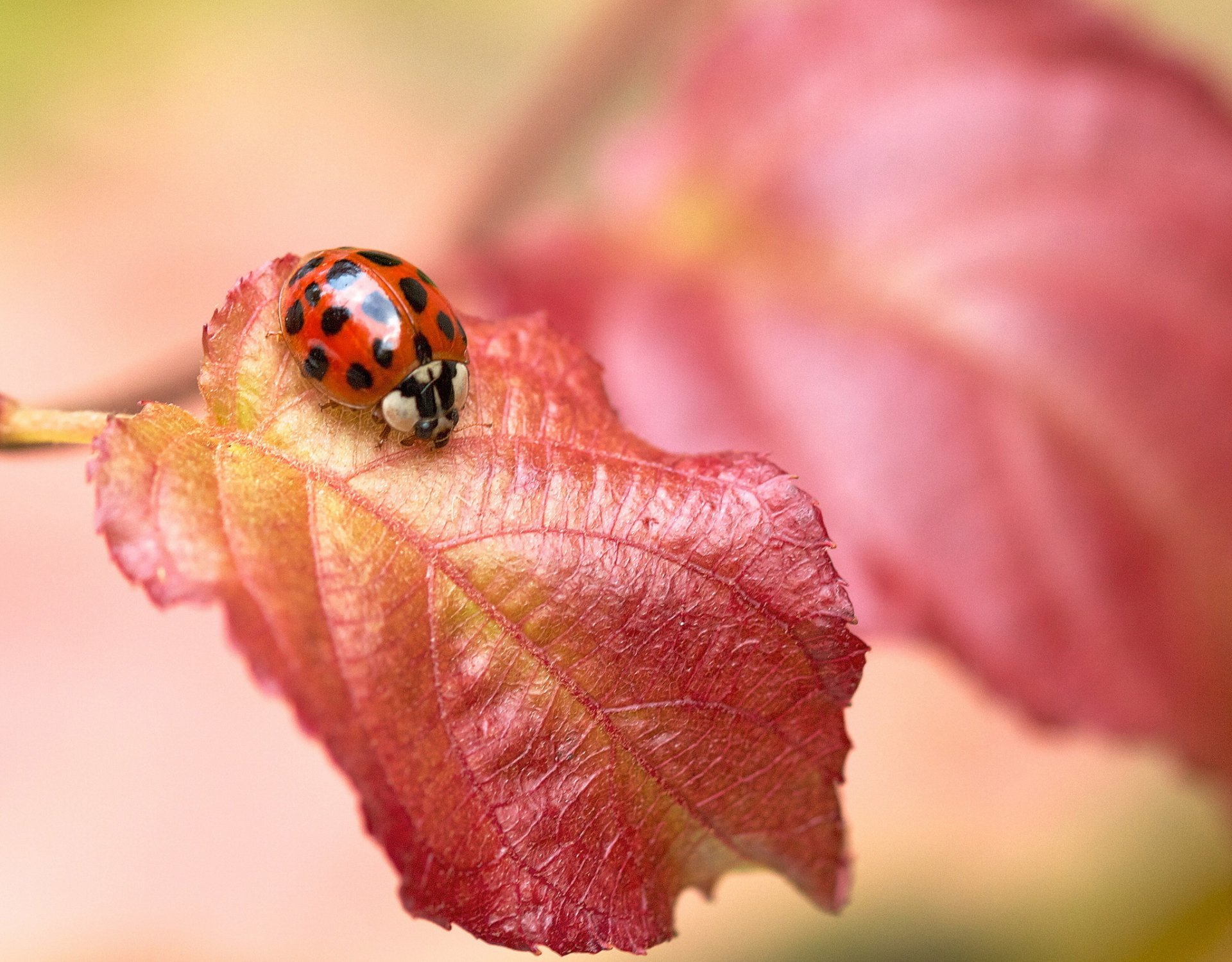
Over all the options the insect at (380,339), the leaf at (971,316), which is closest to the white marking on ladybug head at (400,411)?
the insect at (380,339)

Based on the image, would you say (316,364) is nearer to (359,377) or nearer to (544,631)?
(359,377)

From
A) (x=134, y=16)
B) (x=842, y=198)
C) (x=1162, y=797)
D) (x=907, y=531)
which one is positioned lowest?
(x=1162, y=797)

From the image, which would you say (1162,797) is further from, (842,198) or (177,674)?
(177,674)

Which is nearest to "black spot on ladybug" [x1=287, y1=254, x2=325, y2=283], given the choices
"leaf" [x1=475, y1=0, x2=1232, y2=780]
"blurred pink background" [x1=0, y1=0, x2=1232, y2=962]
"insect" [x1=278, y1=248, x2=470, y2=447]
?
"insect" [x1=278, y1=248, x2=470, y2=447]

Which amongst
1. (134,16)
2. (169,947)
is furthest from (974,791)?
(134,16)

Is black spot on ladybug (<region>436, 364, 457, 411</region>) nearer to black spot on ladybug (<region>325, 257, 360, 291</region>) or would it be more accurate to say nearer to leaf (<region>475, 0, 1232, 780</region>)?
black spot on ladybug (<region>325, 257, 360, 291</region>)

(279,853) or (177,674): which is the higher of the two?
(177,674)
